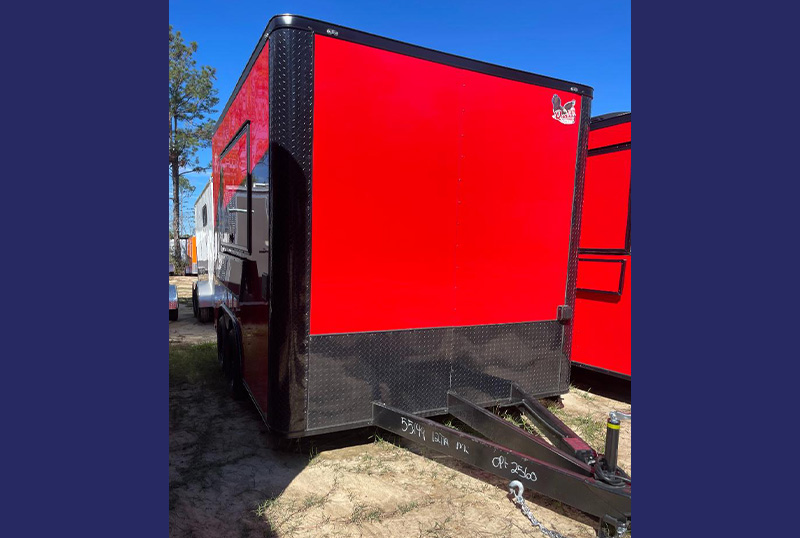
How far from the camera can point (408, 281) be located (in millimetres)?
3604

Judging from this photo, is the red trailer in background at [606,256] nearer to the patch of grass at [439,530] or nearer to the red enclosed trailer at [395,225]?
the red enclosed trailer at [395,225]

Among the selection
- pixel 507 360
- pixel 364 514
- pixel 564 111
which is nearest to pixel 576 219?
pixel 564 111

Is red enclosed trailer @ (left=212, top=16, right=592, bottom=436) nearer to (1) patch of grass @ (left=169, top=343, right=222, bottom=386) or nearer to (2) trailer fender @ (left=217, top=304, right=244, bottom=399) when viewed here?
(2) trailer fender @ (left=217, top=304, right=244, bottom=399)

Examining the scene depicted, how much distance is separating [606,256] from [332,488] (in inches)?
137

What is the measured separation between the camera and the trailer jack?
8.21 ft

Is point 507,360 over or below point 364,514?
over

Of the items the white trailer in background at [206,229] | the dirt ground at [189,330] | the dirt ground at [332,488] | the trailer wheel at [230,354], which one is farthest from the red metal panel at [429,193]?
the dirt ground at [189,330]

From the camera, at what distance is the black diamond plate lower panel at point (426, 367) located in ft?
11.2

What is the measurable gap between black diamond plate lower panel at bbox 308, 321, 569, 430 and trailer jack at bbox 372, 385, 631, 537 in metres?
0.17

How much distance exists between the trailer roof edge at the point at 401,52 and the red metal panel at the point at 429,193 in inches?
2.1

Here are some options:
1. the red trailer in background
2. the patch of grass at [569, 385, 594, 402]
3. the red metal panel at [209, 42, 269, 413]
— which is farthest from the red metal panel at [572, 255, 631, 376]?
the red metal panel at [209, 42, 269, 413]

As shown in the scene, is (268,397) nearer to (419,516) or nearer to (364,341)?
(364,341)

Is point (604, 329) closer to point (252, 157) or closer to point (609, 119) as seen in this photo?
point (609, 119)

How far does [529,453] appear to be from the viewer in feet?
10.0
